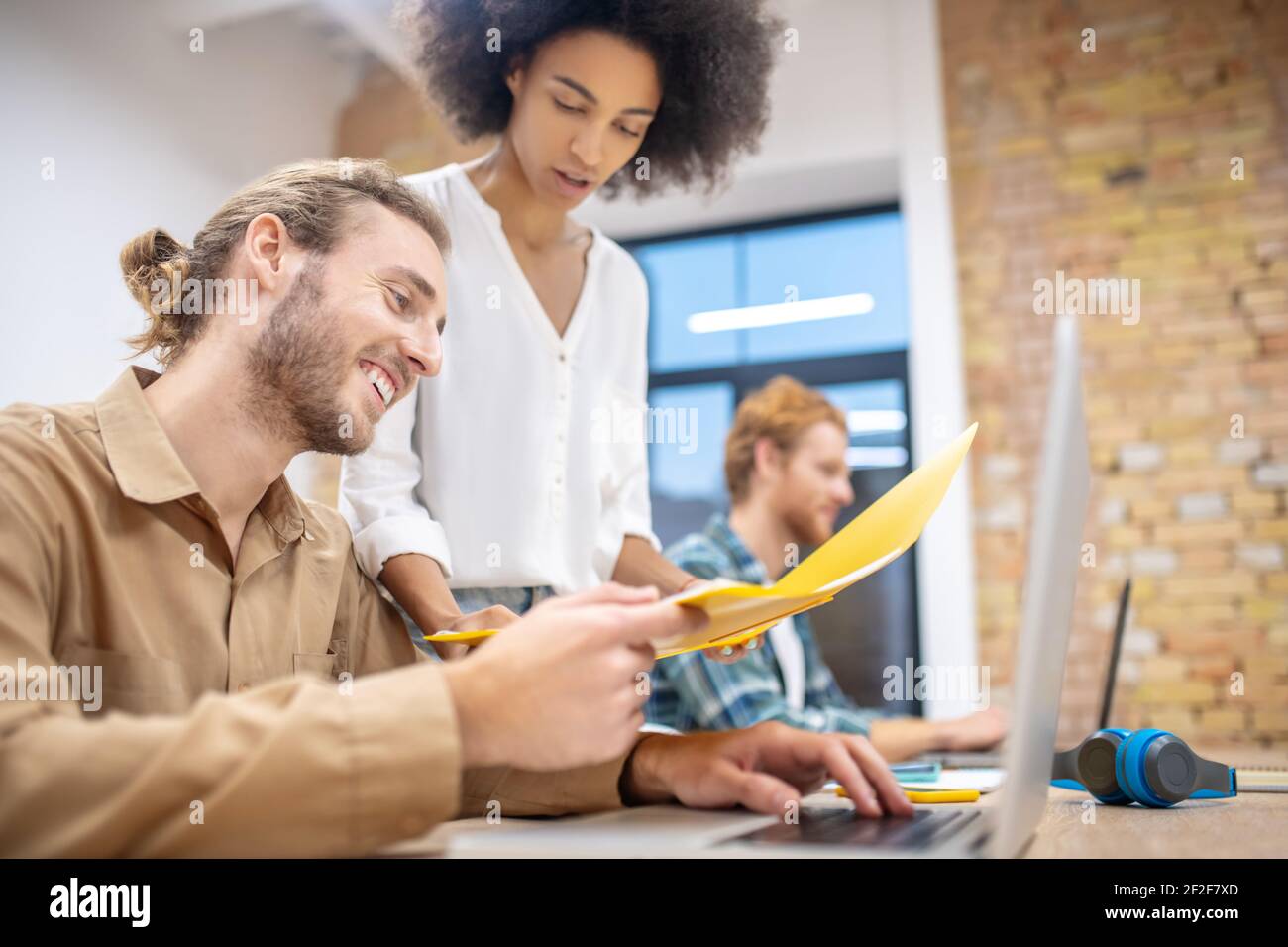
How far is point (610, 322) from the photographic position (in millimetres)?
1574

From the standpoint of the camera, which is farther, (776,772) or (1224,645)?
(1224,645)

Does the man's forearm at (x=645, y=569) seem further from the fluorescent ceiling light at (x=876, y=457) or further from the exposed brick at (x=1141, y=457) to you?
the fluorescent ceiling light at (x=876, y=457)

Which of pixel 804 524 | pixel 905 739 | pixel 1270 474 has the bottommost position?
pixel 905 739

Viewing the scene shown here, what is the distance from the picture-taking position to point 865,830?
74cm

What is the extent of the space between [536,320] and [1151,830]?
0.97 meters

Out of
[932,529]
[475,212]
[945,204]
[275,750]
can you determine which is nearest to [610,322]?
[475,212]

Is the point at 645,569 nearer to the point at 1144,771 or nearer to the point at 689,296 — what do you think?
the point at 1144,771

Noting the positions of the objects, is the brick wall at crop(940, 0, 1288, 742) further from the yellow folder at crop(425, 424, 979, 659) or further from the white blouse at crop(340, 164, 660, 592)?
the yellow folder at crop(425, 424, 979, 659)

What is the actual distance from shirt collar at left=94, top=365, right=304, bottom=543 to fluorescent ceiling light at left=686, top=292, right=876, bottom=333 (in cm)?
409

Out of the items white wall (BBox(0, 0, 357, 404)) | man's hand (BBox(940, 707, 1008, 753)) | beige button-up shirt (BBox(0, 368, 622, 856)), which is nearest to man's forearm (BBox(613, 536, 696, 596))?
beige button-up shirt (BBox(0, 368, 622, 856))

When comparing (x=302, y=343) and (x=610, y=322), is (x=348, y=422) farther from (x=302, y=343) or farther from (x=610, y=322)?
(x=610, y=322)

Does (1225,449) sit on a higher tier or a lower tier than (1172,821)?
higher

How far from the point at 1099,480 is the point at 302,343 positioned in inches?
140

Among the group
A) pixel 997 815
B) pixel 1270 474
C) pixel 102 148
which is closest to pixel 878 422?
pixel 1270 474
